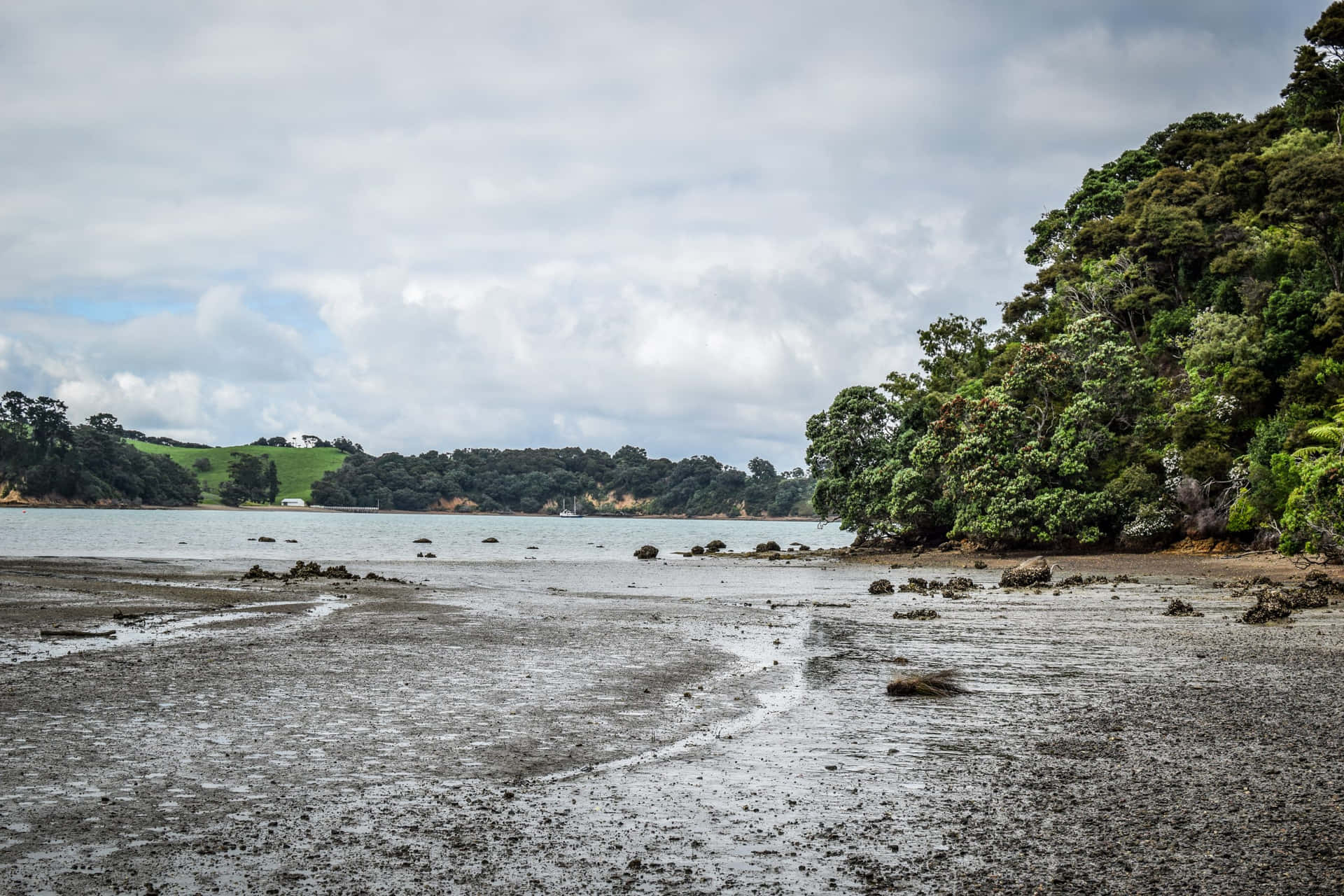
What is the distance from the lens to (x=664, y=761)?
883cm

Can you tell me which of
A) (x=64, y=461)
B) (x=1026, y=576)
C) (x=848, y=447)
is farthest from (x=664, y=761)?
(x=64, y=461)

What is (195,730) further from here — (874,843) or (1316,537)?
(1316,537)

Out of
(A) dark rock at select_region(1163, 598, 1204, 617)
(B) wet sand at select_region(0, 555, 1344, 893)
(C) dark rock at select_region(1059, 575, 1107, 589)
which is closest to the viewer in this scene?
(B) wet sand at select_region(0, 555, 1344, 893)

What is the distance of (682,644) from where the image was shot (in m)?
Result: 17.7

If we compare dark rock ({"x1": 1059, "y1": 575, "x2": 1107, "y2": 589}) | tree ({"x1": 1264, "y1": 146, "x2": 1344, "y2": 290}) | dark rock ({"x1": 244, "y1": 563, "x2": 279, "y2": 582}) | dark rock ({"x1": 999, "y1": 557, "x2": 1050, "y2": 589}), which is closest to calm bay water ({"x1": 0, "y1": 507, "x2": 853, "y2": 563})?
dark rock ({"x1": 244, "y1": 563, "x2": 279, "y2": 582})

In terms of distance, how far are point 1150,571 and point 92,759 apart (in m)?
36.7

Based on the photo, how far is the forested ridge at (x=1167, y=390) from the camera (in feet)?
132

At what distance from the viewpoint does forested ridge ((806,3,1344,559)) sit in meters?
40.2

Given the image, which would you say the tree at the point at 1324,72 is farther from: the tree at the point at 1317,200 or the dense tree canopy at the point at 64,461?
the dense tree canopy at the point at 64,461

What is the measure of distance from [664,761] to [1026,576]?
2709 centimetres

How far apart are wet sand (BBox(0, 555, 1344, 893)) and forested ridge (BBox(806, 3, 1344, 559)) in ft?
75.8

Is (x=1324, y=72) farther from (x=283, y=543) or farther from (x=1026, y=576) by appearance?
(x=283, y=543)

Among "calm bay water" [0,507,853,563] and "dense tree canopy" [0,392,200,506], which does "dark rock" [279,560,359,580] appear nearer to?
"calm bay water" [0,507,853,563]

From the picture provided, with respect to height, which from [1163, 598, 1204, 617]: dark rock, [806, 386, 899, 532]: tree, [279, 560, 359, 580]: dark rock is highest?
[806, 386, 899, 532]: tree
